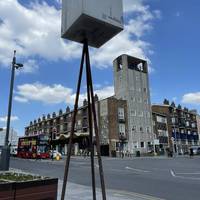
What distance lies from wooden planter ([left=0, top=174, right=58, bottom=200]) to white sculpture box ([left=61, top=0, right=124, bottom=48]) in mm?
2407

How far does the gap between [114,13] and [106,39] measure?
1.83 feet

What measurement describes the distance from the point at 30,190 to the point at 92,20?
269 cm

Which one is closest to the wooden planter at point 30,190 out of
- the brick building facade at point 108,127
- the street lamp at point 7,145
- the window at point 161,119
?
the street lamp at point 7,145

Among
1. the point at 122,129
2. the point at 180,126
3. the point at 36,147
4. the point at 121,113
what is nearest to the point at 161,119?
the point at 180,126

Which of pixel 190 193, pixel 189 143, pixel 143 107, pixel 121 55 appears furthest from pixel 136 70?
Answer: pixel 190 193

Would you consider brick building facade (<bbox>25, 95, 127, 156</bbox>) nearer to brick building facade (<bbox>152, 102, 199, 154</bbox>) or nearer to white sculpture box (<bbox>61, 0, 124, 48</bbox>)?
brick building facade (<bbox>152, 102, 199, 154</bbox>)

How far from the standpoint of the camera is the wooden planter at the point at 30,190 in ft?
12.0

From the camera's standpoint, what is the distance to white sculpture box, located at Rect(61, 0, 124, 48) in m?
3.86

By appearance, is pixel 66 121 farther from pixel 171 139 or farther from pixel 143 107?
pixel 171 139

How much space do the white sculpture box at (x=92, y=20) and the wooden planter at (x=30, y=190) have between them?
2407mm

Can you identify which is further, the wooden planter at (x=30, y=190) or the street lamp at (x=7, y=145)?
the street lamp at (x=7, y=145)

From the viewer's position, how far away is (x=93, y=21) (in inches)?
157

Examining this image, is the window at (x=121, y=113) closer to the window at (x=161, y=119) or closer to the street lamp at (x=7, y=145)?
the window at (x=161, y=119)

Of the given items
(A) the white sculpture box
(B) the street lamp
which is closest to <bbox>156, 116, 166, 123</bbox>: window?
(B) the street lamp
